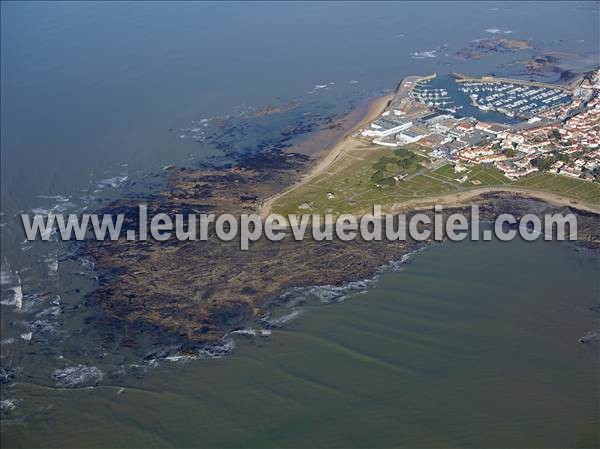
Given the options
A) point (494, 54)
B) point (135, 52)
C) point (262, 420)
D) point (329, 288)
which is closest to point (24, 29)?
point (135, 52)

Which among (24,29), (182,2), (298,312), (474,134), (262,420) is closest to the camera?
(262,420)

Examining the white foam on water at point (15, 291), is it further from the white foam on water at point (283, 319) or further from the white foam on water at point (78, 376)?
the white foam on water at point (283, 319)

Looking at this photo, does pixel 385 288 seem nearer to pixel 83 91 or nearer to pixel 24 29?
pixel 83 91

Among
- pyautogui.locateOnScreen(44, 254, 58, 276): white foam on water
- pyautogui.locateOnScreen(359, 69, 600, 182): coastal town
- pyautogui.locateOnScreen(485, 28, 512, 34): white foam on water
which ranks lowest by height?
pyautogui.locateOnScreen(44, 254, 58, 276): white foam on water

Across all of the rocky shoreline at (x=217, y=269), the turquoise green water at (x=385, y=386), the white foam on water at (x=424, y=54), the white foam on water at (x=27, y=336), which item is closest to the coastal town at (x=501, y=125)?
the rocky shoreline at (x=217, y=269)

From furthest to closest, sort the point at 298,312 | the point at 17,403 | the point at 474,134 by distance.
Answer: the point at 474,134 → the point at 298,312 → the point at 17,403

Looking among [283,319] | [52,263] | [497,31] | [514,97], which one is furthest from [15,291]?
[497,31]

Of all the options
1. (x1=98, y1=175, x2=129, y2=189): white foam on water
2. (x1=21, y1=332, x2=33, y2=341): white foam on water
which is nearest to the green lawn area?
(x1=98, y1=175, x2=129, y2=189): white foam on water

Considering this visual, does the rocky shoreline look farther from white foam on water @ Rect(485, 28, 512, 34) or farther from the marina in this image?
A: white foam on water @ Rect(485, 28, 512, 34)
